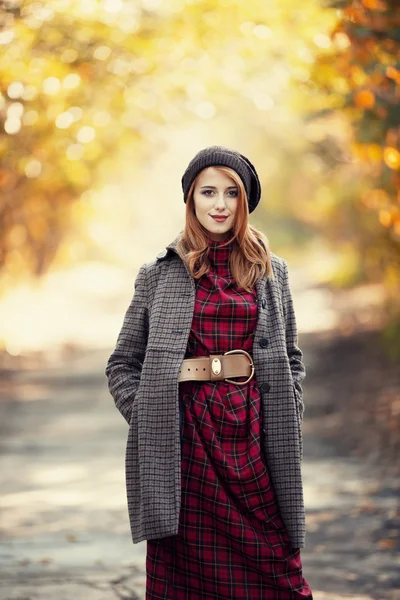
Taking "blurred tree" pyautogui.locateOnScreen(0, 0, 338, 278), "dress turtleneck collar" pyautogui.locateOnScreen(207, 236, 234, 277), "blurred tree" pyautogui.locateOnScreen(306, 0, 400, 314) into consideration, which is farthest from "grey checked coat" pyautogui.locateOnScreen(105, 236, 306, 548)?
"blurred tree" pyautogui.locateOnScreen(0, 0, 338, 278)

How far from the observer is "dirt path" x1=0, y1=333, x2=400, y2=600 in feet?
19.5

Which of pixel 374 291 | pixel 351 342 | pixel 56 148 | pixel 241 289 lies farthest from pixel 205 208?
pixel 374 291

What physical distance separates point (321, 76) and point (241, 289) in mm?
6814

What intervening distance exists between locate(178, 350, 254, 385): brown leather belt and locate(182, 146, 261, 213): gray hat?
57cm

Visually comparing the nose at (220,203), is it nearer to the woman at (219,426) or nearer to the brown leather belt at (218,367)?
the woman at (219,426)

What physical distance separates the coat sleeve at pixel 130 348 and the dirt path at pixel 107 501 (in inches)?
70.8

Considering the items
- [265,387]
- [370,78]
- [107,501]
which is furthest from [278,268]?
[370,78]

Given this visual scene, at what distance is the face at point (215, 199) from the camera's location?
4.03 m

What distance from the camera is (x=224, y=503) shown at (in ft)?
12.9

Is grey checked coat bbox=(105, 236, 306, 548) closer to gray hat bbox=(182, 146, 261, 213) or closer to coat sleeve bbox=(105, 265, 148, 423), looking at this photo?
coat sleeve bbox=(105, 265, 148, 423)

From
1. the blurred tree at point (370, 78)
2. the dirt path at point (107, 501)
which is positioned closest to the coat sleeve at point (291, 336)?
the dirt path at point (107, 501)

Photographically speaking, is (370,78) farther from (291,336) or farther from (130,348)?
(130,348)

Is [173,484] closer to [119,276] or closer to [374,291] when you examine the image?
[374,291]

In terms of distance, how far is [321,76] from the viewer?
10531 millimetres
